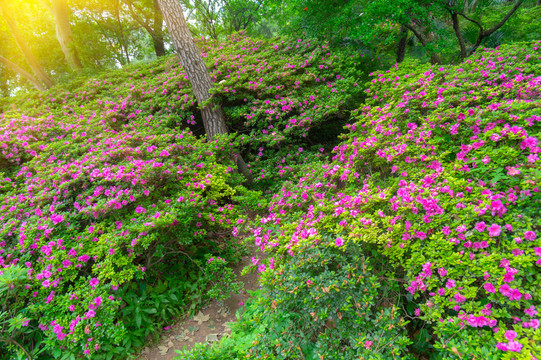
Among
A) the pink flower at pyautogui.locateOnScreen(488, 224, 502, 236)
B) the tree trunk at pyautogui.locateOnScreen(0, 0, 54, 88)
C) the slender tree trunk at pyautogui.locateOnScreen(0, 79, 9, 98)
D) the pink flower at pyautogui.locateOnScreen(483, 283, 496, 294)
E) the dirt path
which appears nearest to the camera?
the pink flower at pyautogui.locateOnScreen(483, 283, 496, 294)

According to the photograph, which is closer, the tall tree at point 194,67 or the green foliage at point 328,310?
the green foliage at point 328,310

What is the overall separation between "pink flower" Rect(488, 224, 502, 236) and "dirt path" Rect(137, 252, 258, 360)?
261cm

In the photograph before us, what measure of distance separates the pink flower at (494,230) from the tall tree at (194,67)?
4.11 m

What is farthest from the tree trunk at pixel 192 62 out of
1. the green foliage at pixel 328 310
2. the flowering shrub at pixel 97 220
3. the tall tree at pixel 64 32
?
the tall tree at pixel 64 32

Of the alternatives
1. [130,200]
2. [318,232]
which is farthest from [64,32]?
[318,232]

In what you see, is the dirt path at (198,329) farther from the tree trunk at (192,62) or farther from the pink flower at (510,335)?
the tree trunk at (192,62)

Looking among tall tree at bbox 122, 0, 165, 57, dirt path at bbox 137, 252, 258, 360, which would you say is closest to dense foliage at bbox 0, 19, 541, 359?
dirt path at bbox 137, 252, 258, 360

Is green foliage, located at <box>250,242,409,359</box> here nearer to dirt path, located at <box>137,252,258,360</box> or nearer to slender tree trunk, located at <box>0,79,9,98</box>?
dirt path, located at <box>137,252,258,360</box>

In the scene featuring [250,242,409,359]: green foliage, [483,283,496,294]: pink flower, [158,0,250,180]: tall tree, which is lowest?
[250,242,409,359]: green foliage

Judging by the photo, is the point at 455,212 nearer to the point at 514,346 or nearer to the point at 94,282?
the point at 514,346

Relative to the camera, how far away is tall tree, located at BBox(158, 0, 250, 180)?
462 cm

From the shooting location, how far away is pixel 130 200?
9.06 feet

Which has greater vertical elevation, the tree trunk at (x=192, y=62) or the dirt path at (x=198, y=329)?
the tree trunk at (x=192, y=62)

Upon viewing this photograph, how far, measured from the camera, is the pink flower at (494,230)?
1.47 meters
